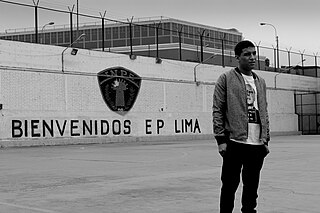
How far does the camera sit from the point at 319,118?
57219mm

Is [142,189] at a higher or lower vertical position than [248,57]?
lower

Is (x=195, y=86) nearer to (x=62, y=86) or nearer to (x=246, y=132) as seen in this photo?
(x=62, y=86)

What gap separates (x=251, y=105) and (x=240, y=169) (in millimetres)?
689

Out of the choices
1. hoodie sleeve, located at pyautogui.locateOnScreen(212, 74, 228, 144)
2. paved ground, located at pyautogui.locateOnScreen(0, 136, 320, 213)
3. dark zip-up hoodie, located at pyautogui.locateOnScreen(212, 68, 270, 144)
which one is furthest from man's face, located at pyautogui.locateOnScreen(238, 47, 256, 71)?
paved ground, located at pyautogui.locateOnScreen(0, 136, 320, 213)

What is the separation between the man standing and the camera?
604 cm

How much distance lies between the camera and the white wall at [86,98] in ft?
106

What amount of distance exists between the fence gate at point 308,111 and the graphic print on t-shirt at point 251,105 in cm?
5153

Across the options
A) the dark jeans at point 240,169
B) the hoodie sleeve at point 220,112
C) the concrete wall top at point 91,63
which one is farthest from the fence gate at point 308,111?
the hoodie sleeve at point 220,112

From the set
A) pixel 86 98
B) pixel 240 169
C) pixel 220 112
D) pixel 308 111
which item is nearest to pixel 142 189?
pixel 240 169

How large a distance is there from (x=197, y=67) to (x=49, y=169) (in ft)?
102

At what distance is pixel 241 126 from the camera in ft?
19.8

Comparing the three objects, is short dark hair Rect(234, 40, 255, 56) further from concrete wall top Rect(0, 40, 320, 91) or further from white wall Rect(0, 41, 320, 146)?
concrete wall top Rect(0, 40, 320, 91)

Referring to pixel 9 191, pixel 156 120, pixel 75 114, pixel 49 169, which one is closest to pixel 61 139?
pixel 75 114

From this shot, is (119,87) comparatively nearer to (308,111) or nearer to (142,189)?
(308,111)
